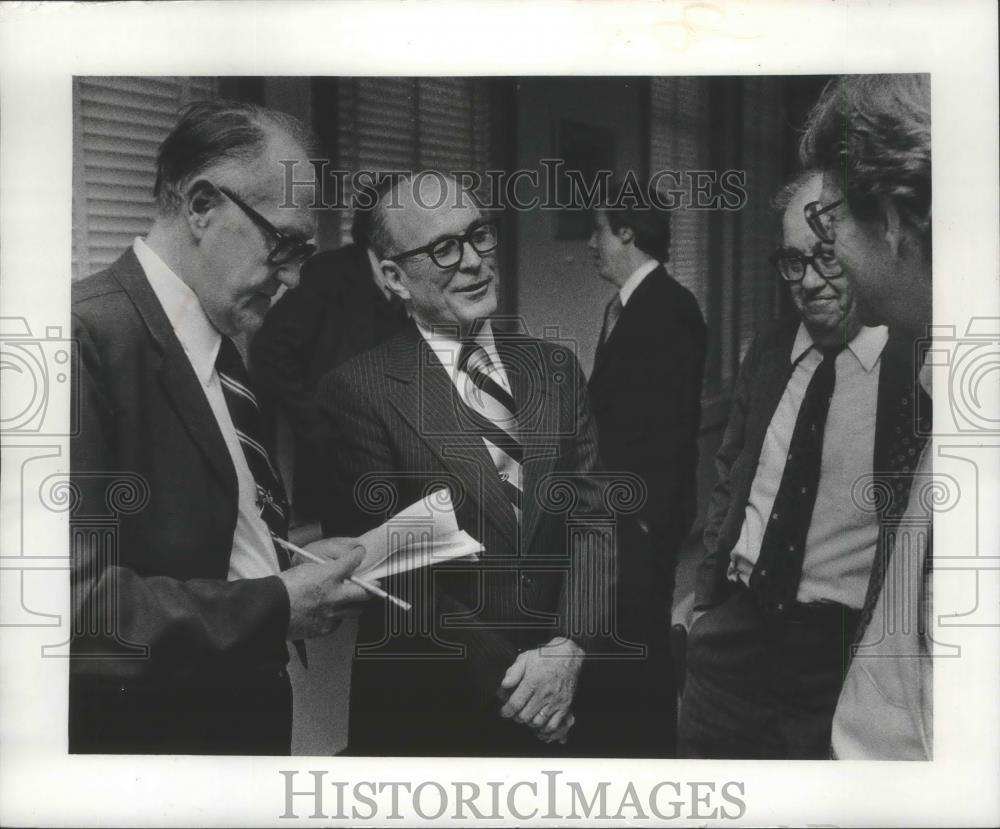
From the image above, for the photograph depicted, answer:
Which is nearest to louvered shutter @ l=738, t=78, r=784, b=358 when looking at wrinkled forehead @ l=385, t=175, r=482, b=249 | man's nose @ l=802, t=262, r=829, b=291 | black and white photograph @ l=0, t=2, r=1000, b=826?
black and white photograph @ l=0, t=2, r=1000, b=826

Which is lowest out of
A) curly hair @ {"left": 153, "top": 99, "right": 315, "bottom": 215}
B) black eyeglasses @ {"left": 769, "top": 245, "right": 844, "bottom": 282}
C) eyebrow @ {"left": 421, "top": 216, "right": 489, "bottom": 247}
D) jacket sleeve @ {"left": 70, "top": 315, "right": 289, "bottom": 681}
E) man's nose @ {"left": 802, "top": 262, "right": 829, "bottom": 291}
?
jacket sleeve @ {"left": 70, "top": 315, "right": 289, "bottom": 681}

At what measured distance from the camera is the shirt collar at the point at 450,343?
182 inches

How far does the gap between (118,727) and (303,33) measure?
2.47m

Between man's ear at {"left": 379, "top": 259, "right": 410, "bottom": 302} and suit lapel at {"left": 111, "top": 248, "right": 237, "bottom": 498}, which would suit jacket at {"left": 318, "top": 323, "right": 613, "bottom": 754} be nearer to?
man's ear at {"left": 379, "top": 259, "right": 410, "bottom": 302}

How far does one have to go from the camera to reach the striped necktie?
4.61 meters

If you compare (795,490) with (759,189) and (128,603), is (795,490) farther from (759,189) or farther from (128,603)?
(128,603)

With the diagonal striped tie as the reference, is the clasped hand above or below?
below

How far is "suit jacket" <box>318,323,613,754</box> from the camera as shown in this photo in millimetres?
4602

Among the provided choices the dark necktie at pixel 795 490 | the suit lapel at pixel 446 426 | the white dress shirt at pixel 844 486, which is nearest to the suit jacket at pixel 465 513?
the suit lapel at pixel 446 426

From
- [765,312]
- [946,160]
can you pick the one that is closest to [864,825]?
[765,312]

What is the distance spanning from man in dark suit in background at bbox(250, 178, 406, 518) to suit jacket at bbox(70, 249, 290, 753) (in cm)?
24

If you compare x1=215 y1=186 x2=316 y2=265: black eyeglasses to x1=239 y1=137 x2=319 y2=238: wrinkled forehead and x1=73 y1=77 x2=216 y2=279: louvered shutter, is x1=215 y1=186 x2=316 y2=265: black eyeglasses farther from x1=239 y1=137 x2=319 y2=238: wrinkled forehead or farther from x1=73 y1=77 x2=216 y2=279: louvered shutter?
x1=73 y1=77 x2=216 y2=279: louvered shutter

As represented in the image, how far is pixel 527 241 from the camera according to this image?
461cm

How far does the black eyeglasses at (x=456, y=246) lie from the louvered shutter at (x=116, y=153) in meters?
0.88
